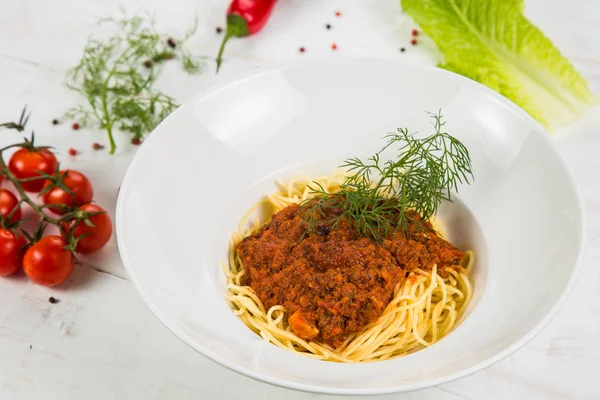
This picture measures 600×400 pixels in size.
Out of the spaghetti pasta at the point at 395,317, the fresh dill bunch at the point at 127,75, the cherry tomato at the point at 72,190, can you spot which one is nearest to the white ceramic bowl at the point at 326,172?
the spaghetti pasta at the point at 395,317

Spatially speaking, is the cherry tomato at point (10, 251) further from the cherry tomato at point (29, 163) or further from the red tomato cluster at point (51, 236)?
the cherry tomato at point (29, 163)

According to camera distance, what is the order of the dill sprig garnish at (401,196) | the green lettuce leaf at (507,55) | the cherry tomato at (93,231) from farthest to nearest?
Result: the green lettuce leaf at (507,55), the cherry tomato at (93,231), the dill sprig garnish at (401,196)

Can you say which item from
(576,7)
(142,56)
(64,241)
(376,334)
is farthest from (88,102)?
(576,7)

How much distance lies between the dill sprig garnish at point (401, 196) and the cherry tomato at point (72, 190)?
1704 mm

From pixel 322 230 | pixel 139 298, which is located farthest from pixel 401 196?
pixel 139 298

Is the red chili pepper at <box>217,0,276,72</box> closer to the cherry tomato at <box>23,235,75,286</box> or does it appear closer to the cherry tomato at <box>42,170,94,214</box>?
the cherry tomato at <box>42,170,94,214</box>

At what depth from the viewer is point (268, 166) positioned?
4.32 m

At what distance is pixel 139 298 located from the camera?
171 inches

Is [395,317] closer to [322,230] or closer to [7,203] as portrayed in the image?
[322,230]

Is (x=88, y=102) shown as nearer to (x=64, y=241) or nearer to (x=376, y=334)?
(x=64, y=241)

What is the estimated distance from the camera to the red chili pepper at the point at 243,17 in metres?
5.87

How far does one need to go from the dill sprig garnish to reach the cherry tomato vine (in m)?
1.47

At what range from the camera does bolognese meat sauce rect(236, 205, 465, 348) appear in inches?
139

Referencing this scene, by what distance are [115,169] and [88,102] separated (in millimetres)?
814
